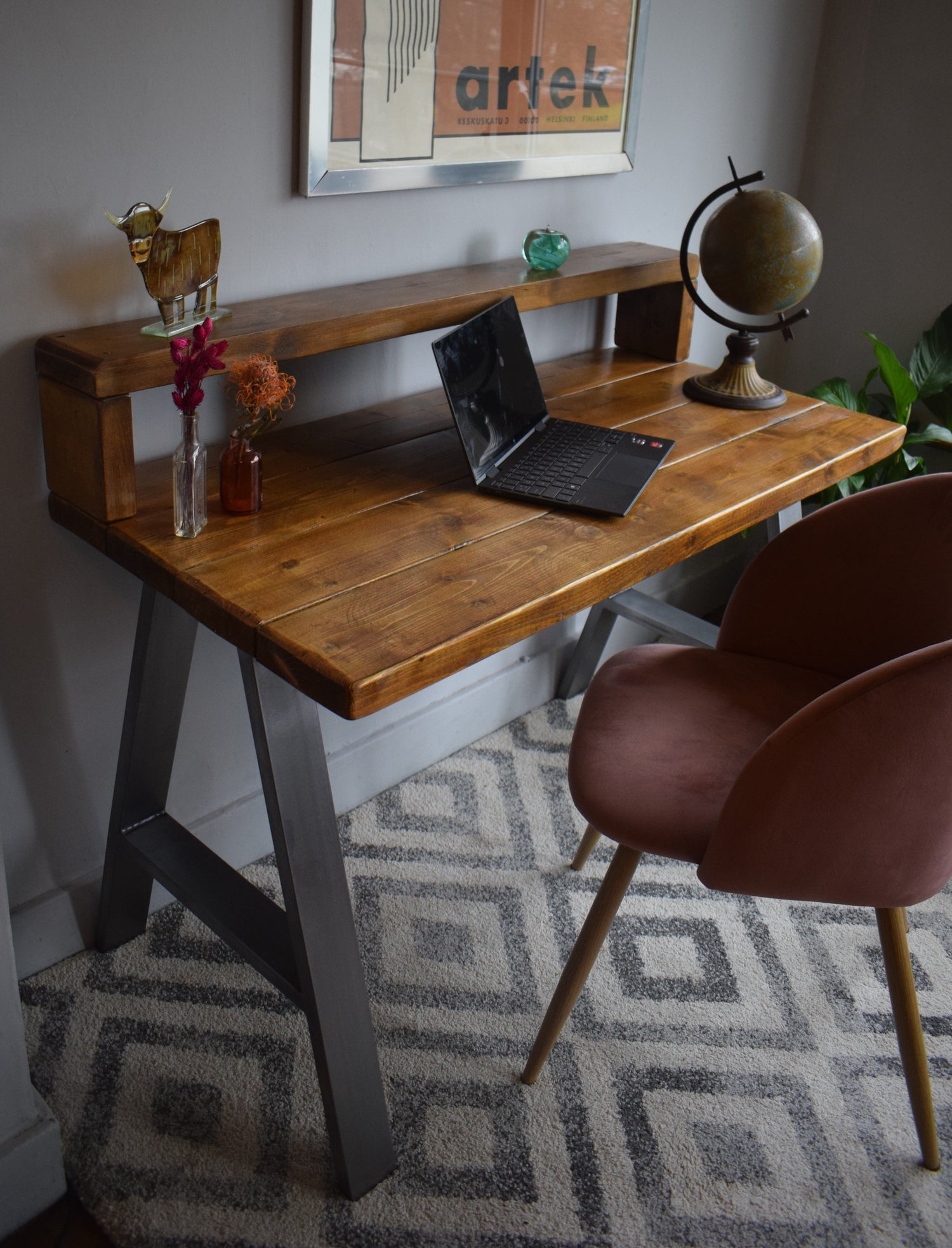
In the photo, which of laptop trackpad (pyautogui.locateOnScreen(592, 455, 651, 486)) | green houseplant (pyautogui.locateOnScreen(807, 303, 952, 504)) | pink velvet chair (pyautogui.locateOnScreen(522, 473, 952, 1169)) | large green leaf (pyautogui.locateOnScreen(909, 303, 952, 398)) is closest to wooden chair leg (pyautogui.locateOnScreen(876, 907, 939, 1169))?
pink velvet chair (pyautogui.locateOnScreen(522, 473, 952, 1169))

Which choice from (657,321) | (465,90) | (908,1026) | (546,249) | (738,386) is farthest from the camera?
(657,321)

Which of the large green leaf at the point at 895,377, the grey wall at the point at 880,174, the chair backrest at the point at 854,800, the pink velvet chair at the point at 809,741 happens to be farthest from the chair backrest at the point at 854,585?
the grey wall at the point at 880,174

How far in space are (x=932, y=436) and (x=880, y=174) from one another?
631mm

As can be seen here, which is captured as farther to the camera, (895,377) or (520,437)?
(895,377)

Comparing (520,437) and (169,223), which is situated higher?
(169,223)

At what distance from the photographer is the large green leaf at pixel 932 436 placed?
2.30m

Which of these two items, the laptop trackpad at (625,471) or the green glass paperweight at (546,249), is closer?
the laptop trackpad at (625,471)

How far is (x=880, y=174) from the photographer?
8.04 feet

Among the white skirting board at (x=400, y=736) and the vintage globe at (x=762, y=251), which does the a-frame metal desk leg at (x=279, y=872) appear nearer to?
the white skirting board at (x=400, y=736)

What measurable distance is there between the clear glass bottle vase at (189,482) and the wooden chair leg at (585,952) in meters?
0.68

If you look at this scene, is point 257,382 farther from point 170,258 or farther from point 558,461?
point 558,461

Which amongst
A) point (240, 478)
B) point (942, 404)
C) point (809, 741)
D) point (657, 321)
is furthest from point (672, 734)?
point (942, 404)

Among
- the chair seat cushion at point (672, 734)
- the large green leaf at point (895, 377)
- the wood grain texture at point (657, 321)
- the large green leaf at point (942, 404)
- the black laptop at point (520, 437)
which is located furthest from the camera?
the large green leaf at point (942, 404)

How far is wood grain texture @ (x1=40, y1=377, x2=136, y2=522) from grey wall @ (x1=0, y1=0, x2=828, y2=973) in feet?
0.16
